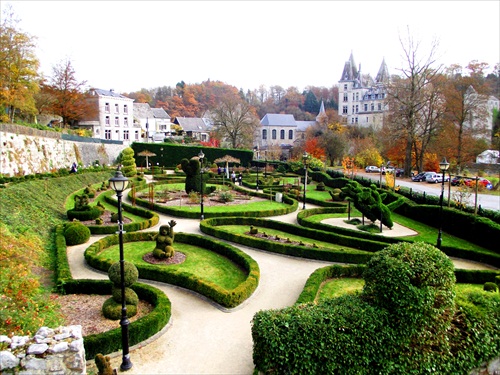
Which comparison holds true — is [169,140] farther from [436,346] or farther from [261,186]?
[436,346]

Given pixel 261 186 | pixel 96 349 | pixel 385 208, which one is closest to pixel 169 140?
pixel 261 186

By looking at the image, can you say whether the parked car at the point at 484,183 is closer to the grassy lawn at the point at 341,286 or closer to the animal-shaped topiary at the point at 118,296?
the grassy lawn at the point at 341,286

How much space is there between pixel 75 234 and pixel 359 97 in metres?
88.2

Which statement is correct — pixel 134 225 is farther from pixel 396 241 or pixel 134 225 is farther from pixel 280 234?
pixel 396 241

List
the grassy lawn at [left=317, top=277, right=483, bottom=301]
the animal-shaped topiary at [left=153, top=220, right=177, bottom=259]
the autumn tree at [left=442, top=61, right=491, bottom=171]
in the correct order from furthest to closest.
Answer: the autumn tree at [left=442, top=61, right=491, bottom=171], the animal-shaped topiary at [left=153, top=220, right=177, bottom=259], the grassy lawn at [left=317, top=277, right=483, bottom=301]

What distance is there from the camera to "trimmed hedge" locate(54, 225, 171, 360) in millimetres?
8844

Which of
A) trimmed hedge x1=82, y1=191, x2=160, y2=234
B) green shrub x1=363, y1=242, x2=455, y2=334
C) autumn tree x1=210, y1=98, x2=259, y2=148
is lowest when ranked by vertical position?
trimmed hedge x1=82, y1=191, x2=160, y2=234

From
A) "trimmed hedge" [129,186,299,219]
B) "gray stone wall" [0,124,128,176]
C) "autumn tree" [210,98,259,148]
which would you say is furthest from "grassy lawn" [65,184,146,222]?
"autumn tree" [210,98,259,148]

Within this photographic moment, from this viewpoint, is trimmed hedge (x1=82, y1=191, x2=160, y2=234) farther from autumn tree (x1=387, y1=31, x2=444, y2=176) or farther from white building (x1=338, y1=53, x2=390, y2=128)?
white building (x1=338, y1=53, x2=390, y2=128)

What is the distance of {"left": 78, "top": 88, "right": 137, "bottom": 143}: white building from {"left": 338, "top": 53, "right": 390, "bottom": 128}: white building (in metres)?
51.6

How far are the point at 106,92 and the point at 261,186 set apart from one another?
114ft

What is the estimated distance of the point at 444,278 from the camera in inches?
330

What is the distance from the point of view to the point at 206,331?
1037cm

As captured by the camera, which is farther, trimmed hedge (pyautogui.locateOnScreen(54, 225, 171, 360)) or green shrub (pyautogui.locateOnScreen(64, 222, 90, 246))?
green shrub (pyautogui.locateOnScreen(64, 222, 90, 246))
